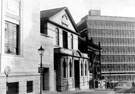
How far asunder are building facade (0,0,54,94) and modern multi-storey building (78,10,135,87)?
185 feet

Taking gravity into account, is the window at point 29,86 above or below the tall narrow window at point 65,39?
below

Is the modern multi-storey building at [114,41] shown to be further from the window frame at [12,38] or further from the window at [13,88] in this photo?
the window at [13,88]

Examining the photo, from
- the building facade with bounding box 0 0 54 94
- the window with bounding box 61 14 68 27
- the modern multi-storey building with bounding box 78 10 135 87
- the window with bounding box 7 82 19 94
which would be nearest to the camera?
the building facade with bounding box 0 0 54 94

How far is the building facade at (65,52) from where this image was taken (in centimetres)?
3075

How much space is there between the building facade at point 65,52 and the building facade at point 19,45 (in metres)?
7.16

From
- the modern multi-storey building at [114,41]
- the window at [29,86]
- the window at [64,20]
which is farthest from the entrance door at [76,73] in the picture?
the modern multi-storey building at [114,41]

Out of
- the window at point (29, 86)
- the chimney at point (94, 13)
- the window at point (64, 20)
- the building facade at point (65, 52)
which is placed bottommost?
the window at point (29, 86)

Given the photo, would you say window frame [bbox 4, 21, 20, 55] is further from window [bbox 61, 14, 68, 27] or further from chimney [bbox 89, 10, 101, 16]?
chimney [bbox 89, 10, 101, 16]

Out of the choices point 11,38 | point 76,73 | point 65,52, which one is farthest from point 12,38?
point 76,73

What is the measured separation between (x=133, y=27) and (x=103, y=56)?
1596cm

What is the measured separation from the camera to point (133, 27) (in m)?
86.3

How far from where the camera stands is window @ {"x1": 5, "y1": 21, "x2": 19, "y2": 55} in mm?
Result: 19141

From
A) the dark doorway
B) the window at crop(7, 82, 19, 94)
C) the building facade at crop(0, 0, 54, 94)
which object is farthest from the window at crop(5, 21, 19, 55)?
the dark doorway

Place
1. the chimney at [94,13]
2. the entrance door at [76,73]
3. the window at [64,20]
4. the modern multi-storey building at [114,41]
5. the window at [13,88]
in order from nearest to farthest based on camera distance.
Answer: the window at [13,88] < the window at [64,20] < the entrance door at [76,73] < the modern multi-storey building at [114,41] < the chimney at [94,13]
